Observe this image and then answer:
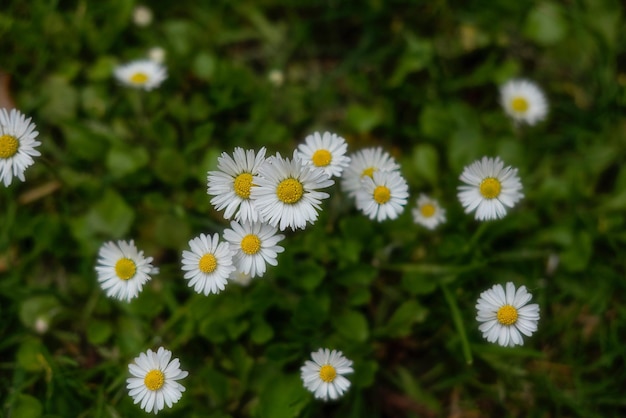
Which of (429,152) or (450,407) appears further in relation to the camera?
(429,152)

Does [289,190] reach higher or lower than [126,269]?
higher

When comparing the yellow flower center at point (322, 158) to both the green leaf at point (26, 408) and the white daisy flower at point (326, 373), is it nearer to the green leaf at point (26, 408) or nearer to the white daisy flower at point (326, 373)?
the white daisy flower at point (326, 373)

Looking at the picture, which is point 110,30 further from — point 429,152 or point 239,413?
point 239,413

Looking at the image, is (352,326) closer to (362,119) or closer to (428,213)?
(428,213)

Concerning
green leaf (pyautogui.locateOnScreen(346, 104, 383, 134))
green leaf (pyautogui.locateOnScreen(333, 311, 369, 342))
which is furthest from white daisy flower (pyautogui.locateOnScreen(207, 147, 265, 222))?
green leaf (pyautogui.locateOnScreen(346, 104, 383, 134))

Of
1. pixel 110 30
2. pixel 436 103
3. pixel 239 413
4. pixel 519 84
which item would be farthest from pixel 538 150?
pixel 110 30

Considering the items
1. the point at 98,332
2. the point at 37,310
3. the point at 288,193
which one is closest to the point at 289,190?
the point at 288,193

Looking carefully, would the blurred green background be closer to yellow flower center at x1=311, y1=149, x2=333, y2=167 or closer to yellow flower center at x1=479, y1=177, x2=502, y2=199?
yellow flower center at x1=479, y1=177, x2=502, y2=199
